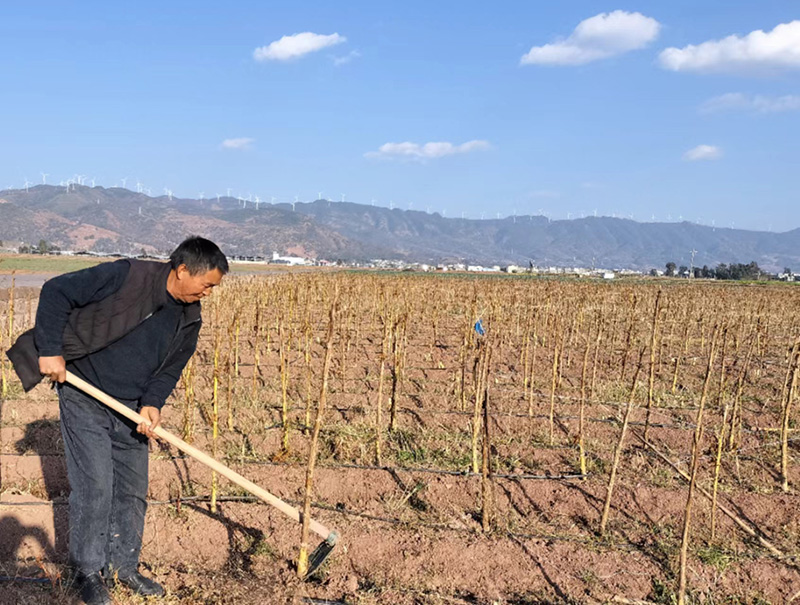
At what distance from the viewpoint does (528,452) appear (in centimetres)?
532

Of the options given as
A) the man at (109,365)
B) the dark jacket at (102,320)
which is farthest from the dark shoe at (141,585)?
the dark jacket at (102,320)

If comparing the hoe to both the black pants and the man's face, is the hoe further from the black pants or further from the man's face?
the man's face

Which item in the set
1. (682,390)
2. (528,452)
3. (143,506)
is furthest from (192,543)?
(682,390)

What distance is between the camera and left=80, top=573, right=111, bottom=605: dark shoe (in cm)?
263

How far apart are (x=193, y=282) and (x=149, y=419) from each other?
599mm

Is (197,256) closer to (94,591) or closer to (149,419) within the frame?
(149,419)

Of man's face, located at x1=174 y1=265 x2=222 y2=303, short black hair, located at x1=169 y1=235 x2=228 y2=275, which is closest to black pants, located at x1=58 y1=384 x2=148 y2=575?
man's face, located at x1=174 y1=265 x2=222 y2=303

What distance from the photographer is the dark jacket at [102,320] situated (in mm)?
2625

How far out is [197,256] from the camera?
2.66 m

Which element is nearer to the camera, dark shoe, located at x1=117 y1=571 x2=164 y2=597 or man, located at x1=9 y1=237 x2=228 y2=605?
man, located at x1=9 y1=237 x2=228 y2=605

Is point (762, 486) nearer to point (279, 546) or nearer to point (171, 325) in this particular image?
point (279, 546)

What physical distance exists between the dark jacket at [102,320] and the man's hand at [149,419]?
0.13ft

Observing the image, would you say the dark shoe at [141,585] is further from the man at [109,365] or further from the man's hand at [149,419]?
the man's hand at [149,419]

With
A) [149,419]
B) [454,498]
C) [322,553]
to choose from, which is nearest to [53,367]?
[149,419]
